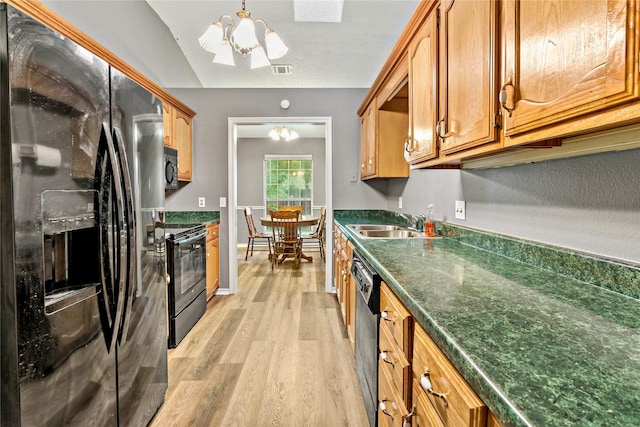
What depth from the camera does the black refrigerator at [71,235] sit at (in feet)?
2.85

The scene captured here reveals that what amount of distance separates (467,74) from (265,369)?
6.78ft

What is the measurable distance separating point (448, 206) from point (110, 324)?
78.1 inches

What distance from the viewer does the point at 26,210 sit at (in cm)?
89

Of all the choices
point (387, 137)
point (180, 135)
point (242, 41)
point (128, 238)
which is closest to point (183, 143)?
point (180, 135)

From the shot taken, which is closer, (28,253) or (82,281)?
(28,253)

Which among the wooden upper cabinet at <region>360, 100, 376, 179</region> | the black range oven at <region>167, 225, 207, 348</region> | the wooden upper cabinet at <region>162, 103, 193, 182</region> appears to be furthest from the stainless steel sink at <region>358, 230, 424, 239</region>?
the wooden upper cabinet at <region>162, 103, 193, 182</region>

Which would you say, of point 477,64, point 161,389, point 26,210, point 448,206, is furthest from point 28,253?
point 448,206

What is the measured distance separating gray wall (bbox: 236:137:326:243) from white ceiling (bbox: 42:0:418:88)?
3.46 meters

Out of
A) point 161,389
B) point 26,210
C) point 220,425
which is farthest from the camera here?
point 161,389

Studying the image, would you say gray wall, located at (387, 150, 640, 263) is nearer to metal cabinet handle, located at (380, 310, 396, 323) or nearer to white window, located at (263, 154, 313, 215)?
metal cabinet handle, located at (380, 310, 396, 323)

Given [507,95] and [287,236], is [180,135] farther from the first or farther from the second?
[507,95]

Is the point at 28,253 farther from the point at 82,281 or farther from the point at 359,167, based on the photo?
the point at 359,167

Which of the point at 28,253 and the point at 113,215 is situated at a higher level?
the point at 113,215

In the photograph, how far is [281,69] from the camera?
11.0 ft
